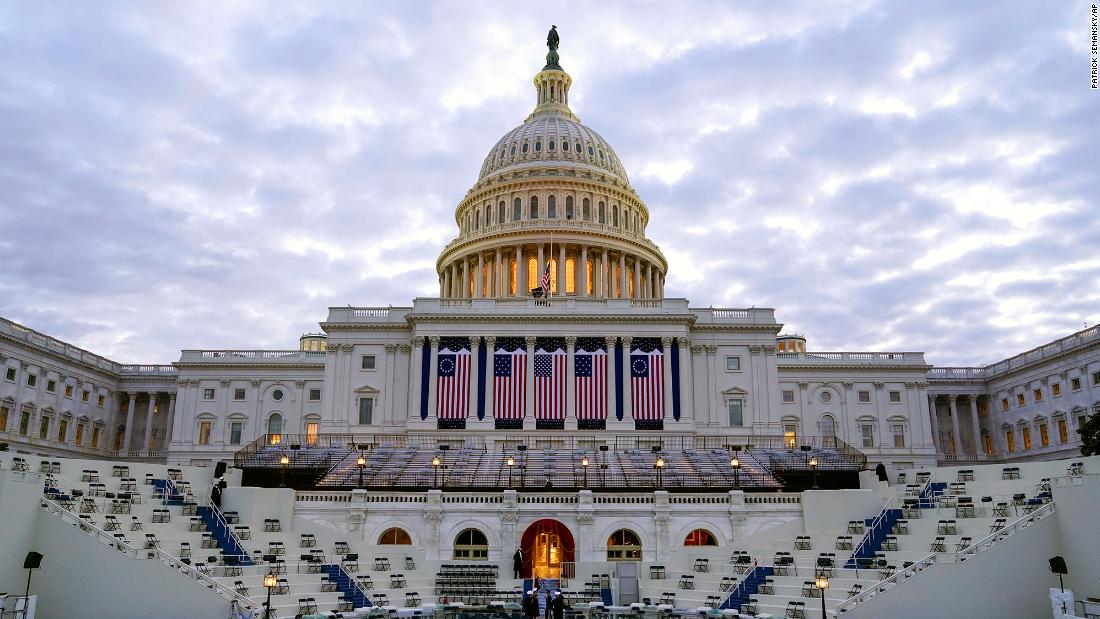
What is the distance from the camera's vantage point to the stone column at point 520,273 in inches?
3625

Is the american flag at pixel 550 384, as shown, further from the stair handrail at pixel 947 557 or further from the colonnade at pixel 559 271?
the stair handrail at pixel 947 557

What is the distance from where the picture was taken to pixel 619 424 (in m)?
68.8

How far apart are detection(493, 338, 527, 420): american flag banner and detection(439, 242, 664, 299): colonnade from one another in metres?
19.6

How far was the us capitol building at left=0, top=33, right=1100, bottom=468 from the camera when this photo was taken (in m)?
70.1

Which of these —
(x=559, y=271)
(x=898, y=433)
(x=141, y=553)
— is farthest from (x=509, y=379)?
(x=141, y=553)

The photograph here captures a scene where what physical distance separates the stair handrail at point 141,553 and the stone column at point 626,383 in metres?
43.1

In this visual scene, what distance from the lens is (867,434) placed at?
84.9 m

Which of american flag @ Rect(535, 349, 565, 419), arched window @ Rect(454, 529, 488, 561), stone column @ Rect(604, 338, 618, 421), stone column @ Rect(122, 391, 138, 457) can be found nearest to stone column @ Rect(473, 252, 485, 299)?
american flag @ Rect(535, 349, 565, 419)

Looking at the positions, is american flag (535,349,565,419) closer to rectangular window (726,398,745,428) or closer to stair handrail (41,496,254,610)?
rectangular window (726,398,745,428)

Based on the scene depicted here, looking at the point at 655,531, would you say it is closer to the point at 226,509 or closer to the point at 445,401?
the point at 226,509

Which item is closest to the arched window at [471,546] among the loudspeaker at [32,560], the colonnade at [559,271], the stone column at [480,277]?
the loudspeaker at [32,560]

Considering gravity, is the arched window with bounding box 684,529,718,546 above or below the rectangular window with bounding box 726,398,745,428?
below

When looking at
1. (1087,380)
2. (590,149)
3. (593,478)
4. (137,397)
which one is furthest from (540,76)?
(593,478)

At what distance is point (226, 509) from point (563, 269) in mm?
55878
